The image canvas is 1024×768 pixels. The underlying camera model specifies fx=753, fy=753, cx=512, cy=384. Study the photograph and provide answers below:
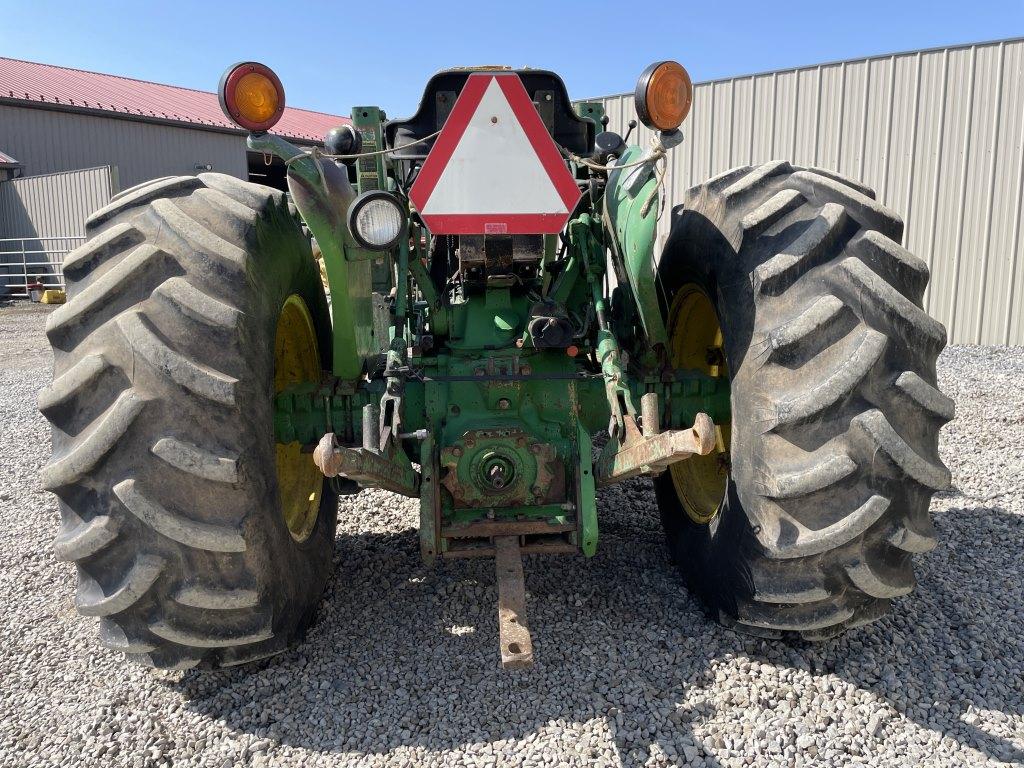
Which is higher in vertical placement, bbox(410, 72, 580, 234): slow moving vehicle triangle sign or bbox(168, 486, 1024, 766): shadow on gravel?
bbox(410, 72, 580, 234): slow moving vehicle triangle sign

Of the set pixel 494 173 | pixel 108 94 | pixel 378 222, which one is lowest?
pixel 378 222

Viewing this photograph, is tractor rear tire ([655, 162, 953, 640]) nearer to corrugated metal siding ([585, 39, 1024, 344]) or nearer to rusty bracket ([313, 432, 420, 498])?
rusty bracket ([313, 432, 420, 498])

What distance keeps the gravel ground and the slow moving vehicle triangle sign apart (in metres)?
1.46

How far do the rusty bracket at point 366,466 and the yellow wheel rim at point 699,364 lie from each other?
1.17 meters

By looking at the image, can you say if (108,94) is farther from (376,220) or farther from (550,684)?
(550,684)

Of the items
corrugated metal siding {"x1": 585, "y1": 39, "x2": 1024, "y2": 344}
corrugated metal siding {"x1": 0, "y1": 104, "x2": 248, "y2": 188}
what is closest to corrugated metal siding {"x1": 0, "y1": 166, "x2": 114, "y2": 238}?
corrugated metal siding {"x1": 0, "y1": 104, "x2": 248, "y2": 188}

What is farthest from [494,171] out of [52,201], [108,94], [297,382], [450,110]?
[108,94]

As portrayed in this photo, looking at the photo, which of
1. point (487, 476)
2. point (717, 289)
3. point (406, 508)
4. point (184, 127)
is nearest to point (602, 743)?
point (487, 476)

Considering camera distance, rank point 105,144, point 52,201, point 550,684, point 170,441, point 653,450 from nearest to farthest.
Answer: point 170,441
point 653,450
point 550,684
point 52,201
point 105,144

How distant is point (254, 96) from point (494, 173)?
78cm

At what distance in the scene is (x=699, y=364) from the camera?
→ 344 centimetres

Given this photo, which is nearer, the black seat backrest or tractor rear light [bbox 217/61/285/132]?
tractor rear light [bbox 217/61/285/132]

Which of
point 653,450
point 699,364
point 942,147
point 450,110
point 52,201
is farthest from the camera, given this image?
point 52,201

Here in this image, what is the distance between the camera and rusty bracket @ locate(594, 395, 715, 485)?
192 centimetres
